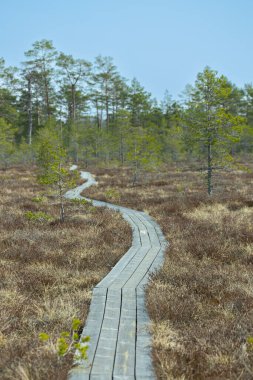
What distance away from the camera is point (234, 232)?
358 inches

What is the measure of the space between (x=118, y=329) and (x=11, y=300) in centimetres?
212

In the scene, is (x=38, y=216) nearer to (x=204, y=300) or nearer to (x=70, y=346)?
(x=204, y=300)

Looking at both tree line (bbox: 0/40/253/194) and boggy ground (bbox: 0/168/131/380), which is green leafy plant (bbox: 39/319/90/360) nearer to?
boggy ground (bbox: 0/168/131/380)

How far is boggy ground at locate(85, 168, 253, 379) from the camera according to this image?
11.7ft

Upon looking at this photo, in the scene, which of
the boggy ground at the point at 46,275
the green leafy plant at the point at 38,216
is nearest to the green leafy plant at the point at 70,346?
the boggy ground at the point at 46,275

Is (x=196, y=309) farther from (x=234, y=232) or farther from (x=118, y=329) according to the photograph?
(x=234, y=232)

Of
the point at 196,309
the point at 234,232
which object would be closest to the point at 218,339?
the point at 196,309

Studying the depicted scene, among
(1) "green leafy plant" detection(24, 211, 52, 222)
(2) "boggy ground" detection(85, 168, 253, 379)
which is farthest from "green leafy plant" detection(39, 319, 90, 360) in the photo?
(1) "green leafy plant" detection(24, 211, 52, 222)

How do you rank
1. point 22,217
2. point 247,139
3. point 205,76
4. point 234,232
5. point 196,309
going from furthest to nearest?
point 247,139 → point 205,76 → point 22,217 → point 234,232 → point 196,309

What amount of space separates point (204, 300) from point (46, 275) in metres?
3.29

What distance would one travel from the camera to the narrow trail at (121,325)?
11.2 feet

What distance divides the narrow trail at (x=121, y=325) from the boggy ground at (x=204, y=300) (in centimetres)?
19

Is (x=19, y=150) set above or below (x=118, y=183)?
above

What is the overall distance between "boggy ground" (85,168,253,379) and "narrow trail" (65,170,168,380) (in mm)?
191
